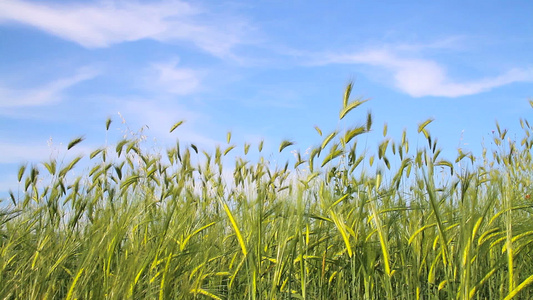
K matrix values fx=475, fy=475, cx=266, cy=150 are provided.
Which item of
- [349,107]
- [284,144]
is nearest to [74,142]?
[284,144]

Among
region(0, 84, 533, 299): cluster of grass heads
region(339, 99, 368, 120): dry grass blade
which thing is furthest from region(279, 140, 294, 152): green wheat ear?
region(339, 99, 368, 120): dry grass blade

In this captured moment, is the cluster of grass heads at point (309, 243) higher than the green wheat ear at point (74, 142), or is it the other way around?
the green wheat ear at point (74, 142)

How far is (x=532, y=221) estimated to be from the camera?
2.00 metres

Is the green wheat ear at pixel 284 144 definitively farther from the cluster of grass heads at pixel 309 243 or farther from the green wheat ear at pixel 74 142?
the green wheat ear at pixel 74 142

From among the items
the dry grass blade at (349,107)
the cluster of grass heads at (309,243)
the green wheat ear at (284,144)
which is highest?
the green wheat ear at (284,144)

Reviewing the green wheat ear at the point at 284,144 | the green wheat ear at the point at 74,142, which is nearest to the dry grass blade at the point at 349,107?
the green wheat ear at the point at 284,144

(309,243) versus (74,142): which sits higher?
(74,142)

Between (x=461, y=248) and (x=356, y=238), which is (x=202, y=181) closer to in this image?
(x=356, y=238)

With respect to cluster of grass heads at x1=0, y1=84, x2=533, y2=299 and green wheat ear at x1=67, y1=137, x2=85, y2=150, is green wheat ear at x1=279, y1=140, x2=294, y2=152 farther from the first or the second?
green wheat ear at x1=67, y1=137, x2=85, y2=150

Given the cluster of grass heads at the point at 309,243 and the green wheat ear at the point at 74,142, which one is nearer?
the cluster of grass heads at the point at 309,243

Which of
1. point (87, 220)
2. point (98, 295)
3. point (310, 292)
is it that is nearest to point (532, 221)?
point (310, 292)

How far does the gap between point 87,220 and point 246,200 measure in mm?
1620

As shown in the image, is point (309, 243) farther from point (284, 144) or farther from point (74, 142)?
point (74, 142)

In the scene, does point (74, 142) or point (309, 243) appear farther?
point (74, 142)
